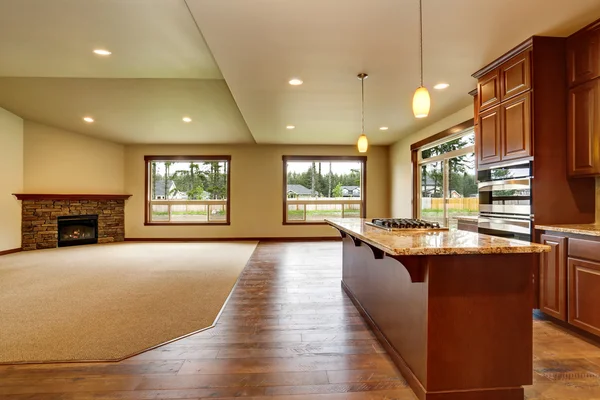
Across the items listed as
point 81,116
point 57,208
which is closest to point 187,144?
point 81,116

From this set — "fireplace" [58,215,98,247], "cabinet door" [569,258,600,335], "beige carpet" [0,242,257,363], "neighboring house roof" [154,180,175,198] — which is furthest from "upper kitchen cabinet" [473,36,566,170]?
"fireplace" [58,215,98,247]

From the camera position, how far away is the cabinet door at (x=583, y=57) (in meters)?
2.41

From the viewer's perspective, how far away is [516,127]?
283cm

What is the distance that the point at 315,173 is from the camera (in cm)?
801

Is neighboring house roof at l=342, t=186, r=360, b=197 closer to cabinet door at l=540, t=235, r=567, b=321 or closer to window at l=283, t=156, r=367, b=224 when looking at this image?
window at l=283, t=156, r=367, b=224

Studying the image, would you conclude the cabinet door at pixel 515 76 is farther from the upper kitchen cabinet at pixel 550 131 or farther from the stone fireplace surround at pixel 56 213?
the stone fireplace surround at pixel 56 213

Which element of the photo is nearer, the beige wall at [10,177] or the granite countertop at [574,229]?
the granite countertop at [574,229]

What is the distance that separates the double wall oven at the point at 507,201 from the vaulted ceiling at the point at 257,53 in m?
1.16

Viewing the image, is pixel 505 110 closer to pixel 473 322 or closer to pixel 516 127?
pixel 516 127

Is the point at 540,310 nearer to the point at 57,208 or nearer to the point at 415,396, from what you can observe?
the point at 415,396

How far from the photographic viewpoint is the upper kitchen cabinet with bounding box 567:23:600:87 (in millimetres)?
2408

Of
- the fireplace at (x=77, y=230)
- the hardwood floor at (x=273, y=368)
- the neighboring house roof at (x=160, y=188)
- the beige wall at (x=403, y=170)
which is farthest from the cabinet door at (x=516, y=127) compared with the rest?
the fireplace at (x=77, y=230)

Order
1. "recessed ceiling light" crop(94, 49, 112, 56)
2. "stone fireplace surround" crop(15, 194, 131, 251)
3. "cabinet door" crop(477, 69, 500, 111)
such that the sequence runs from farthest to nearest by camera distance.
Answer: "stone fireplace surround" crop(15, 194, 131, 251) < "recessed ceiling light" crop(94, 49, 112, 56) < "cabinet door" crop(477, 69, 500, 111)

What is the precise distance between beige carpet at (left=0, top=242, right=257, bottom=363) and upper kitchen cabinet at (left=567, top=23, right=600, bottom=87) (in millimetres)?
3841
